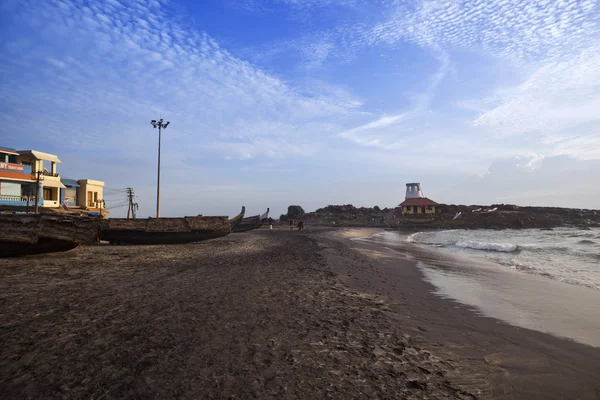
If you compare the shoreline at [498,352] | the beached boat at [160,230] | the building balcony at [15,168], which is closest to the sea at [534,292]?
the shoreline at [498,352]

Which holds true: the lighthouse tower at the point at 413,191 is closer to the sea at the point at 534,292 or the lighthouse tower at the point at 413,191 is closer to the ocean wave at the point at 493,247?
the ocean wave at the point at 493,247

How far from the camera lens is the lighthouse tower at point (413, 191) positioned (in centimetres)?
7579

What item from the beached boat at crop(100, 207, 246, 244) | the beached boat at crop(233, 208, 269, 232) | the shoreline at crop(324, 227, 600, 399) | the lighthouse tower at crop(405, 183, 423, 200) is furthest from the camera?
the lighthouse tower at crop(405, 183, 423, 200)

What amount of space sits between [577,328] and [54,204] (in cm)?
4524

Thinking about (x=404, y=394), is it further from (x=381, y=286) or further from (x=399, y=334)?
(x=381, y=286)

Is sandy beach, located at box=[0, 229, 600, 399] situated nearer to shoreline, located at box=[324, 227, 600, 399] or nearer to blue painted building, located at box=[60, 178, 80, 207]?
shoreline, located at box=[324, 227, 600, 399]

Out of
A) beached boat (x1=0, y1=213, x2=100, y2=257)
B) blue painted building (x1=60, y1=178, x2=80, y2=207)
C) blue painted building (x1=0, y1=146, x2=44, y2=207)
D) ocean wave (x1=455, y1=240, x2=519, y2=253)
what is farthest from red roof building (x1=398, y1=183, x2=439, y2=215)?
beached boat (x1=0, y1=213, x2=100, y2=257)

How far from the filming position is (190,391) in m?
2.93

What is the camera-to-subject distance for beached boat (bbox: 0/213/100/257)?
11938mm

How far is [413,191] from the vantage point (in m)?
76.9

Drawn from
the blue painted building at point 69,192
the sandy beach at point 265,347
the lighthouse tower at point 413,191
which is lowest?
the sandy beach at point 265,347

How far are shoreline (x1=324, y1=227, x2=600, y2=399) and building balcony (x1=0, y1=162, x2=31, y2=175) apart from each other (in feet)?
131

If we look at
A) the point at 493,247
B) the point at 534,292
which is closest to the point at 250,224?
the point at 493,247

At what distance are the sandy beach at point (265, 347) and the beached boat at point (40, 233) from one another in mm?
5852
